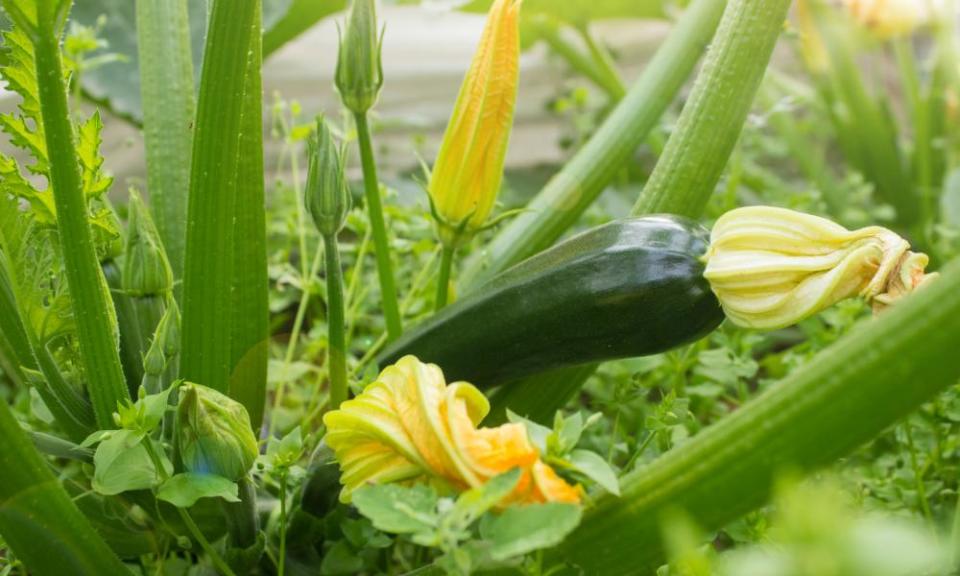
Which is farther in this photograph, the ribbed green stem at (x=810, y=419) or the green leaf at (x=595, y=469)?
the green leaf at (x=595, y=469)

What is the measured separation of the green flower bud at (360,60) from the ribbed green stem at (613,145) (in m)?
0.35

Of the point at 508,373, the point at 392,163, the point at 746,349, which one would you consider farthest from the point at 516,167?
the point at 508,373

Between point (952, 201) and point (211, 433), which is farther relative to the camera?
point (952, 201)

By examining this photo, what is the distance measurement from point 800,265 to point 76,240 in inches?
25.1

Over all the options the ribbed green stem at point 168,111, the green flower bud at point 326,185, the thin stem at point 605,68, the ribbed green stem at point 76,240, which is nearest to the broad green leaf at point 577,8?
the thin stem at point 605,68

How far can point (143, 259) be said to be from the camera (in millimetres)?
1122

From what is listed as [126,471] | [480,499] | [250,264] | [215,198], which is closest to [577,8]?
[250,264]

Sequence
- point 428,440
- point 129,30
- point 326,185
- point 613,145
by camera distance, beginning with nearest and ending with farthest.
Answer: point 428,440 → point 326,185 → point 613,145 → point 129,30

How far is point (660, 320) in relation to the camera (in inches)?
43.6

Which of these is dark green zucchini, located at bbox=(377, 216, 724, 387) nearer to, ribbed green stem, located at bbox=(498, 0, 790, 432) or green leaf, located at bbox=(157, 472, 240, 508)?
ribbed green stem, located at bbox=(498, 0, 790, 432)

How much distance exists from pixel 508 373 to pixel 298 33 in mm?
1136

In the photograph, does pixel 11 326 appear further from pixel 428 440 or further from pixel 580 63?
pixel 580 63

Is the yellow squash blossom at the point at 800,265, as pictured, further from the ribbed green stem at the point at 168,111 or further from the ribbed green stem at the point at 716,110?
the ribbed green stem at the point at 168,111

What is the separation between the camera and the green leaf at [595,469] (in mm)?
829
